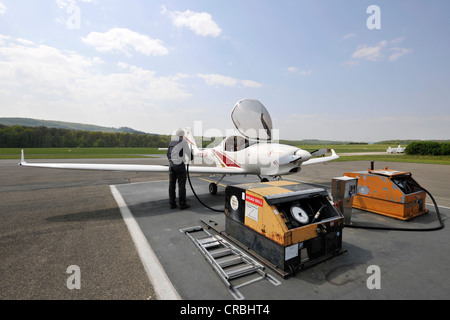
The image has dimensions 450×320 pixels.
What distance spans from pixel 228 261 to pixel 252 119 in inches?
217

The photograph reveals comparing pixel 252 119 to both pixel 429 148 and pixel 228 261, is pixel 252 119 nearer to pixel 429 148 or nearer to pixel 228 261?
pixel 228 261

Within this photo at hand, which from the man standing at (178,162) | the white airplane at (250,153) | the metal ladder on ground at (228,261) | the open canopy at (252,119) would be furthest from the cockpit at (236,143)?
the metal ladder on ground at (228,261)

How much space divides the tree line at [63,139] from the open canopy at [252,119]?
55005 mm

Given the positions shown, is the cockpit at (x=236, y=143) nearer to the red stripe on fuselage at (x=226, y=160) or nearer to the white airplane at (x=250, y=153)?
the white airplane at (x=250, y=153)

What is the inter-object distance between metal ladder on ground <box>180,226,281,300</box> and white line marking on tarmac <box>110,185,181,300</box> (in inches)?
27.5

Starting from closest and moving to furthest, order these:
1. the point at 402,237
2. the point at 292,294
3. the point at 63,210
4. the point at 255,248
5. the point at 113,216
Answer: the point at 292,294 → the point at 255,248 → the point at 402,237 → the point at 113,216 → the point at 63,210

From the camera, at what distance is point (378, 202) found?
572cm

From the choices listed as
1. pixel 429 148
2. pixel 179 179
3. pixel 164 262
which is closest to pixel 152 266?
pixel 164 262

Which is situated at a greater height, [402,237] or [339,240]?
[339,240]

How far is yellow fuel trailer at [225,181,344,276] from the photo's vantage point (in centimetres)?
292

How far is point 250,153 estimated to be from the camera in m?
7.20
